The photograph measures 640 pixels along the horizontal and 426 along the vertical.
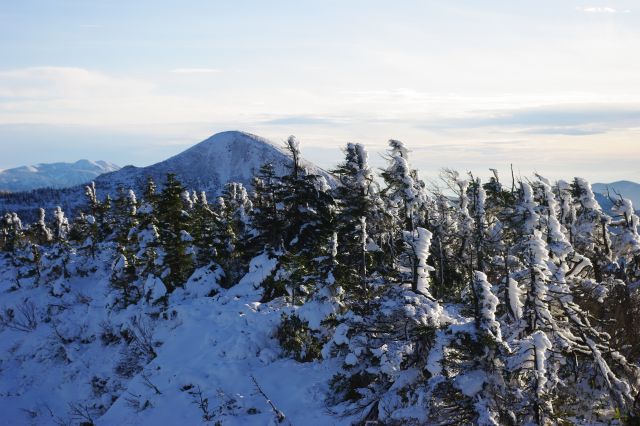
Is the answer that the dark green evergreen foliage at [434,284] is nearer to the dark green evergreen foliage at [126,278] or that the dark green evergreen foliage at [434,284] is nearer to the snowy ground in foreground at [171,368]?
the dark green evergreen foliage at [126,278]

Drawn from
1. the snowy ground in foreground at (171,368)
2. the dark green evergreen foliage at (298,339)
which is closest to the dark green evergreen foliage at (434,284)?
the dark green evergreen foliage at (298,339)

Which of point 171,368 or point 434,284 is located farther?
point 434,284

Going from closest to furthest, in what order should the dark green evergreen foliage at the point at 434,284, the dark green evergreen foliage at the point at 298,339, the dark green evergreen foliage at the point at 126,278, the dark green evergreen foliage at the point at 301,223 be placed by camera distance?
the dark green evergreen foliage at the point at 434,284 → the dark green evergreen foliage at the point at 298,339 → the dark green evergreen foliage at the point at 301,223 → the dark green evergreen foliage at the point at 126,278

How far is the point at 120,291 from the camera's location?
37.9m

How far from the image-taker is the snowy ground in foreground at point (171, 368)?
670 inches

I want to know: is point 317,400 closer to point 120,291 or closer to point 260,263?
point 260,263

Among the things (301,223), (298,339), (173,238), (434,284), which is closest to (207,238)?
(173,238)

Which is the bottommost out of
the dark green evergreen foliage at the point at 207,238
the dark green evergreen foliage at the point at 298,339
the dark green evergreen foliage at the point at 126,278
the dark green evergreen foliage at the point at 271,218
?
the dark green evergreen foliage at the point at 126,278

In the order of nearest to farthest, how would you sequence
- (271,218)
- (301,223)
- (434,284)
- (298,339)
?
(298,339), (434,284), (301,223), (271,218)

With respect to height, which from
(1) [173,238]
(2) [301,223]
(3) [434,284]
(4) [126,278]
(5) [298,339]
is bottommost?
(4) [126,278]

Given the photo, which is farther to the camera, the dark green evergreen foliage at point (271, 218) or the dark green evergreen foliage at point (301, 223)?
the dark green evergreen foliage at point (271, 218)

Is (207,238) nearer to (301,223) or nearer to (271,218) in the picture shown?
(271,218)

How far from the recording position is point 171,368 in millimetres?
19859

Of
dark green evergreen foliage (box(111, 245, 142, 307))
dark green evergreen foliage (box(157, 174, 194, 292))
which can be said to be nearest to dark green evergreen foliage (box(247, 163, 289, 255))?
dark green evergreen foliage (box(157, 174, 194, 292))
